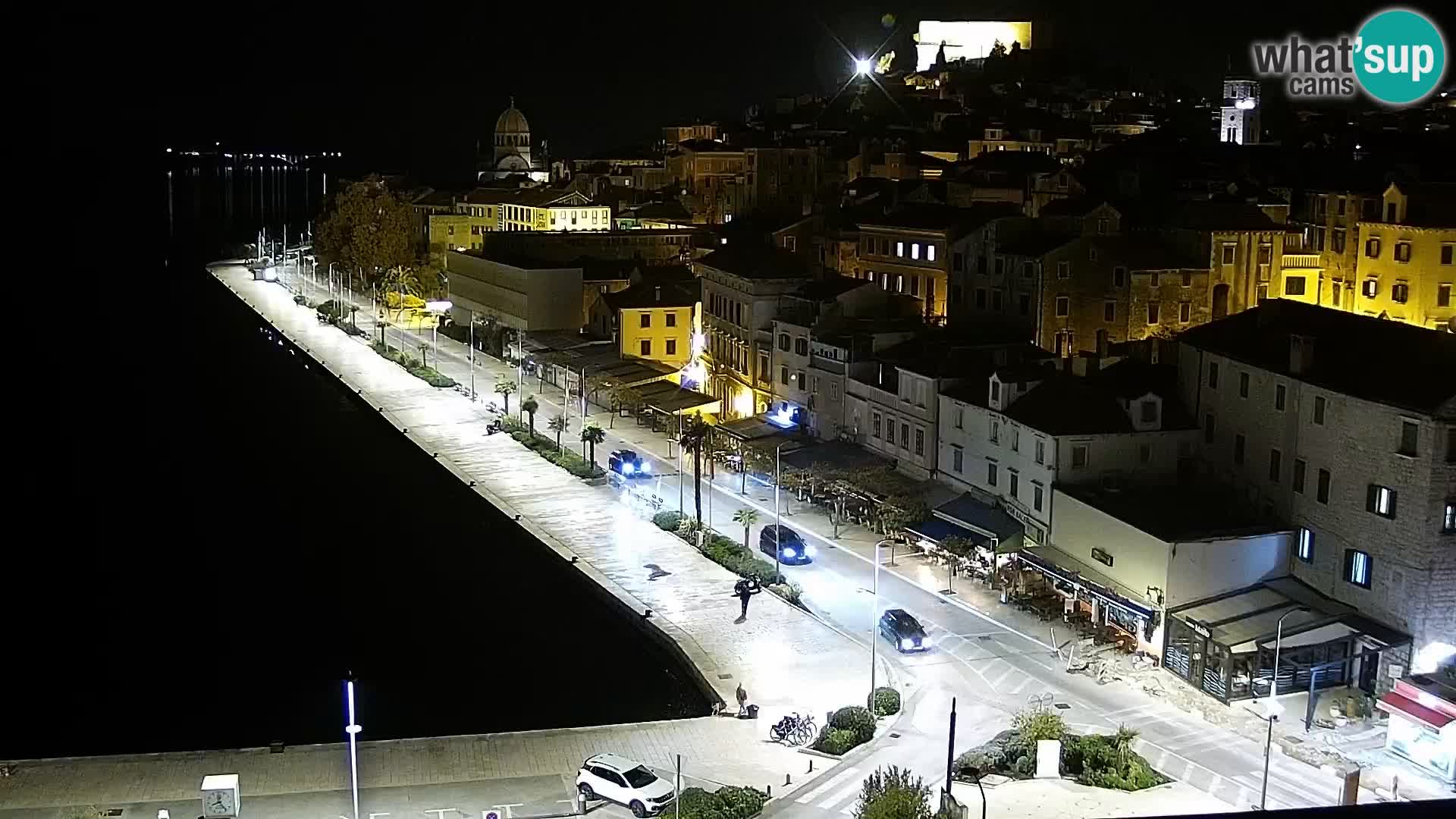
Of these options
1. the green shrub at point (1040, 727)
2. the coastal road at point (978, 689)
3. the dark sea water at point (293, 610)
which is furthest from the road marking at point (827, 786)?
the dark sea water at point (293, 610)

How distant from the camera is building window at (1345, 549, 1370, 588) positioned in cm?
2692

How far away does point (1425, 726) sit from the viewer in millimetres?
22812

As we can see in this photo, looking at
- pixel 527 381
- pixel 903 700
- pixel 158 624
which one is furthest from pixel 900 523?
pixel 527 381

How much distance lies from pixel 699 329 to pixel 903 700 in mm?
28387

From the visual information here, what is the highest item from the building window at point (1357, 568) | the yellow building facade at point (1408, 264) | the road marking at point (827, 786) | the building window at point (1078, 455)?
the yellow building facade at point (1408, 264)

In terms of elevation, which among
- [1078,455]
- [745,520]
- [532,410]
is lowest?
[745,520]

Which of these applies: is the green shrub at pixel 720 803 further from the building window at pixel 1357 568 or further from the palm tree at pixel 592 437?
the palm tree at pixel 592 437

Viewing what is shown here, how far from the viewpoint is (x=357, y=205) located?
3349 inches

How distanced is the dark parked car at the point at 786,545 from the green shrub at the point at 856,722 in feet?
31.0

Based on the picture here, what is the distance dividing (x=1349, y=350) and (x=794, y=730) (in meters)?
13.5

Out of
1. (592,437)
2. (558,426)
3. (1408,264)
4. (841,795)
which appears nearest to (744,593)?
(841,795)

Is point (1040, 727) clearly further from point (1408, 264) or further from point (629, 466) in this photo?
point (1408, 264)

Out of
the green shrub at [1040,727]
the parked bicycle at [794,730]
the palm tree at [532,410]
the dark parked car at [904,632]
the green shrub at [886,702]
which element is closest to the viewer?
the green shrub at [1040,727]

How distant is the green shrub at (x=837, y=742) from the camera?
22.8m
